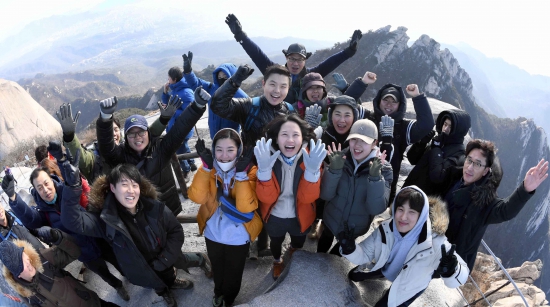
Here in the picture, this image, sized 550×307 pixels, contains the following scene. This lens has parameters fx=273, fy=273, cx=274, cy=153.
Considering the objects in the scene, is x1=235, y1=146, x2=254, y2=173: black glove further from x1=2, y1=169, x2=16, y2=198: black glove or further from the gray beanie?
x1=2, y1=169, x2=16, y2=198: black glove

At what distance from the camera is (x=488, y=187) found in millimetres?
3396

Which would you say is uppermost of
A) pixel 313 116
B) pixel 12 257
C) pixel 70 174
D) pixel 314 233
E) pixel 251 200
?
pixel 313 116

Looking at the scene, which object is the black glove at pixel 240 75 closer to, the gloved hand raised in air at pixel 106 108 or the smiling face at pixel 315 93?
the smiling face at pixel 315 93

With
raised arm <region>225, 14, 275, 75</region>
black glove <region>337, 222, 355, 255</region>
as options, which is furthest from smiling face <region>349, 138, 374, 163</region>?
raised arm <region>225, 14, 275, 75</region>

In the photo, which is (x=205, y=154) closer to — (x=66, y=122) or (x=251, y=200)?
(x=251, y=200)

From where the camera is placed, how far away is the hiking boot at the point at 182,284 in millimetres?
4200

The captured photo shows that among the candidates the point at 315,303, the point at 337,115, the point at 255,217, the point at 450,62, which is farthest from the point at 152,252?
the point at 450,62

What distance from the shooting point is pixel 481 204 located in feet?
11.3

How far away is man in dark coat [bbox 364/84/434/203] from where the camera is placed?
4230 millimetres

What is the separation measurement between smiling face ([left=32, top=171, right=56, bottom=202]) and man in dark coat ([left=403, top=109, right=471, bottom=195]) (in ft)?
16.8

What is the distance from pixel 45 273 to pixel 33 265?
0.19 meters

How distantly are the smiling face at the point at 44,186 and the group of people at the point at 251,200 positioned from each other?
0.02 m

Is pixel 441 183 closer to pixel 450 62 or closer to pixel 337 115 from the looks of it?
pixel 337 115

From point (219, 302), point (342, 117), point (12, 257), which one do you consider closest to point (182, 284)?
Answer: point (219, 302)
